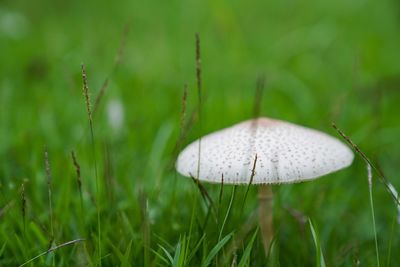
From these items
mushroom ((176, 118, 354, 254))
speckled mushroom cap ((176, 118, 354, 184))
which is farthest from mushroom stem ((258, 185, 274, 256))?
speckled mushroom cap ((176, 118, 354, 184))

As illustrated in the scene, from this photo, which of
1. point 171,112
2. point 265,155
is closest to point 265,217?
point 265,155

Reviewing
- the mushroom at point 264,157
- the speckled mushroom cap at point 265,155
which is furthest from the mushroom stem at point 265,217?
the speckled mushroom cap at point 265,155

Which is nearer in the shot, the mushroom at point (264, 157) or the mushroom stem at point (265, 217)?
the mushroom at point (264, 157)

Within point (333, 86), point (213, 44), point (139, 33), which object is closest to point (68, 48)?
point (139, 33)

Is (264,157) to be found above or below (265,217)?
above

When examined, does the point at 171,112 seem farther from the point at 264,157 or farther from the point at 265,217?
the point at 264,157

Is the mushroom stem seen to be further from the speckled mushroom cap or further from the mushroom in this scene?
the speckled mushroom cap

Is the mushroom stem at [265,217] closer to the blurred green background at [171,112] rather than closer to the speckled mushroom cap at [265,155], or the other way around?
the blurred green background at [171,112]
